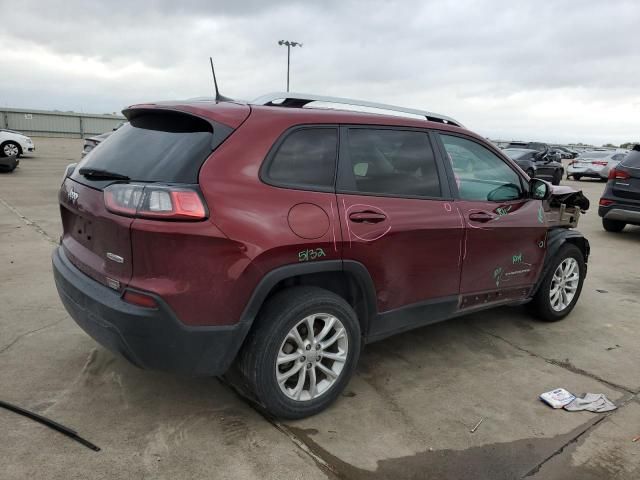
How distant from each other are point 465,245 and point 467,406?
1.05 metres

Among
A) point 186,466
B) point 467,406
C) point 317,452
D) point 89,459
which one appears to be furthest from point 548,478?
point 89,459

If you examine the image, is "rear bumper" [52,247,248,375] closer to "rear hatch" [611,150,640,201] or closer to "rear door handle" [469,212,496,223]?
"rear door handle" [469,212,496,223]

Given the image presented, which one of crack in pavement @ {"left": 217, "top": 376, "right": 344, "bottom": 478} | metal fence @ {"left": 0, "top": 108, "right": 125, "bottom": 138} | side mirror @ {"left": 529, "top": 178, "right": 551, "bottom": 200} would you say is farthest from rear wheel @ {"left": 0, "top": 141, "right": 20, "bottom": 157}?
side mirror @ {"left": 529, "top": 178, "right": 551, "bottom": 200}

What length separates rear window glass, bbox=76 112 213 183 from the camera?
99.3 inches

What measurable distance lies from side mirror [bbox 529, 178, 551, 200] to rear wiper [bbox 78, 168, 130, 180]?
3.11 metres

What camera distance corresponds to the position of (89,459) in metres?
2.48

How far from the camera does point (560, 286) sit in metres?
4.66

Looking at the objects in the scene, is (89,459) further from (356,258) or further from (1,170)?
(1,170)

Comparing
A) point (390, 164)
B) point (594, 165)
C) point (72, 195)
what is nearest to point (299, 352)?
point (390, 164)

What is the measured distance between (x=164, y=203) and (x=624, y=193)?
8613 mm

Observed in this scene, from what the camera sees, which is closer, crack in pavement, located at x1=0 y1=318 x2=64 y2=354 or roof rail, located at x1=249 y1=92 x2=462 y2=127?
roof rail, located at x1=249 y1=92 x2=462 y2=127

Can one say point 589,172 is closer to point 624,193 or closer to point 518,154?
point 518,154

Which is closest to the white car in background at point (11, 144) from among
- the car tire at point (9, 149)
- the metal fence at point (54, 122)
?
the car tire at point (9, 149)

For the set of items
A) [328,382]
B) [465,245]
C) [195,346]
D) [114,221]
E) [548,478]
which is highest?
[114,221]
